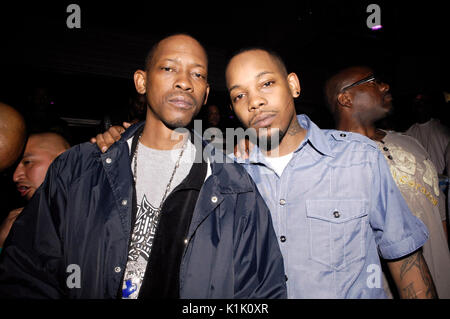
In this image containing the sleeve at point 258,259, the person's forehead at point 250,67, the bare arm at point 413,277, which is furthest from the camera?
the person's forehead at point 250,67

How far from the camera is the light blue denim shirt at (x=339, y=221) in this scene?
147cm

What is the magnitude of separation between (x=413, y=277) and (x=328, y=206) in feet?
2.26

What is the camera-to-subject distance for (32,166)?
204cm

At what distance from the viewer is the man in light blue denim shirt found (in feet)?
4.84

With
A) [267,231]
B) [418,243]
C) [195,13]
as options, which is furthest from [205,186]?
[195,13]

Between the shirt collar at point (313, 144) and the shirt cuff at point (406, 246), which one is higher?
the shirt collar at point (313, 144)

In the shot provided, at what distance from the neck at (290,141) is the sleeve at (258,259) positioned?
55 cm

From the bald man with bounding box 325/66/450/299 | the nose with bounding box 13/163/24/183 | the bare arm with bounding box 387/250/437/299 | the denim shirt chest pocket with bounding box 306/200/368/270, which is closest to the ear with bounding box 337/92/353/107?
the bald man with bounding box 325/66/450/299

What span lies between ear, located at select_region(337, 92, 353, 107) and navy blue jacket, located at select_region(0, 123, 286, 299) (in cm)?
180

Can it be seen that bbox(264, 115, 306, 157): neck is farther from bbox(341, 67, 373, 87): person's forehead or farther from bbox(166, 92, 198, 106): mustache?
bbox(341, 67, 373, 87): person's forehead

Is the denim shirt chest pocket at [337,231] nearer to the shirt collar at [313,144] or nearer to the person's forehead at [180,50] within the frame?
the shirt collar at [313,144]

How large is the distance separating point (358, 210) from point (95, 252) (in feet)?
5.70

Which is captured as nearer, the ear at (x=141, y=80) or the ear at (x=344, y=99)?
the ear at (x=141, y=80)

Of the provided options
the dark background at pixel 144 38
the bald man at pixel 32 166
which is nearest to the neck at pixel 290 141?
the bald man at pixel 32 166
